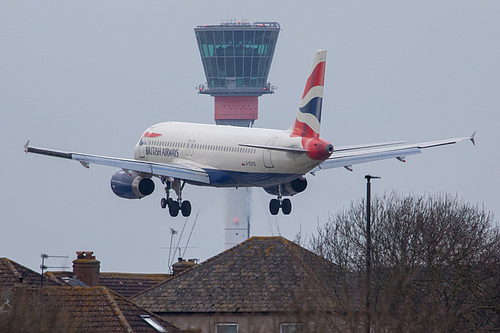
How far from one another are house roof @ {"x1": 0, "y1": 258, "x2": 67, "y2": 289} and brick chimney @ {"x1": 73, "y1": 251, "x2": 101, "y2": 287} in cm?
535

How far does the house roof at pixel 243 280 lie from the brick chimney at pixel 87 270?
359cm

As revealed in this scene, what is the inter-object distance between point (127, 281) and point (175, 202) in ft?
21.6

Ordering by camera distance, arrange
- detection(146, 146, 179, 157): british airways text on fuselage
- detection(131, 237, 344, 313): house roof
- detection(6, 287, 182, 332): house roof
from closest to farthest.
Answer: detection(6, 287, 182, 332): house roof, detection(131, 237, 344, 313): house roof, detection(146, 146, 179, 157): british airways text on fuselage

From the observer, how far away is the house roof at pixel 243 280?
2680 inches

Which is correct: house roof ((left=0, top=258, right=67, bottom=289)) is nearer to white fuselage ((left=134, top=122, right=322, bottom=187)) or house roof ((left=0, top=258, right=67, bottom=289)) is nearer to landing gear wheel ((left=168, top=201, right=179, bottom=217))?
white fuselage ((left=134, top=122, right=322, bottom=187))

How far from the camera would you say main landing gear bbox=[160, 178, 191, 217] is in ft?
281

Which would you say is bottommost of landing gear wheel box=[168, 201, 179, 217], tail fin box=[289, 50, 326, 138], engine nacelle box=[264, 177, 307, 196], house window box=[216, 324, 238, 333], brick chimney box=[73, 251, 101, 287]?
house window box=[216, 324, 238, 333]

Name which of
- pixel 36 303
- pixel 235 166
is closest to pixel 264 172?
pixel 235 166

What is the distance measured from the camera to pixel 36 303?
40688 mm

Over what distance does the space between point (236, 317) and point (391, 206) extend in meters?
11.2

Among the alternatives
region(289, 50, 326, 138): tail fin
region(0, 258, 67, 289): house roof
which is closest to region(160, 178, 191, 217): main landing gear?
region(289, 50, 326, 138): tail fin

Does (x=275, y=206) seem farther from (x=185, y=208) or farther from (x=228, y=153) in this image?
(x=185, y=208)

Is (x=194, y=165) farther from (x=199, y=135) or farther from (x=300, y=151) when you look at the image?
(x=300, y=151)

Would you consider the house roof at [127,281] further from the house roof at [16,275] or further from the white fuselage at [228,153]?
the house roof at [16,275]
